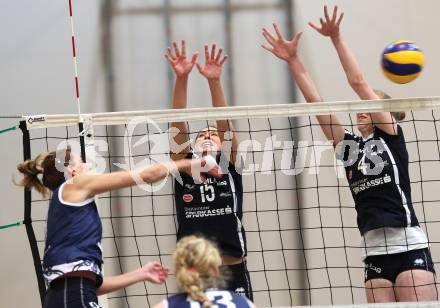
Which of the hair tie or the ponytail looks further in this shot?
the ponytail

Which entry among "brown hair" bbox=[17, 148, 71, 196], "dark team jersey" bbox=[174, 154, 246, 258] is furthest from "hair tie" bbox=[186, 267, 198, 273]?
"dark team jersey" bbox=[174, 154, 246, 258]

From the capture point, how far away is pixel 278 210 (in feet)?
16.6

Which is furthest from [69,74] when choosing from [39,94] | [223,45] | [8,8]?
[223,45]

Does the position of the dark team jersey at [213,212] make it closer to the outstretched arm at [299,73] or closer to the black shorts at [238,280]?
the black shorts at [238,280]

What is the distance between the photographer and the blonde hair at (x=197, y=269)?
2.37m

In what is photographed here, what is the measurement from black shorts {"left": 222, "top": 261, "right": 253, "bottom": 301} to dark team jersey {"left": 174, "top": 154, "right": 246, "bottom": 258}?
0.07 meters

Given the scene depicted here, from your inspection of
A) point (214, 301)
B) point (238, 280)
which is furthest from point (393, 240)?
point (214, 301)

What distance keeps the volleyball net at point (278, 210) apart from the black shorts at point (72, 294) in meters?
2.06

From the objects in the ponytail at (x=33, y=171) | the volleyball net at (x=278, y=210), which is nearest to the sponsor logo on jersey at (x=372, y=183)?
the volleyball net at (x=278, y=210)

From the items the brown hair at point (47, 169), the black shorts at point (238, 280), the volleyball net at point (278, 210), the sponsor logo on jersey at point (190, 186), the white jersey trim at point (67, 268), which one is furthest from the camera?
the volleyball net at point (278, 210)

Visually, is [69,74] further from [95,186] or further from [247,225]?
[95,186]

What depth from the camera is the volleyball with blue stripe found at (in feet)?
12.2

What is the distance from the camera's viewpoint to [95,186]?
296 cm

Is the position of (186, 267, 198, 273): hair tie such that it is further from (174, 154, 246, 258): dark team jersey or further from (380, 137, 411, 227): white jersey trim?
(380, 137, 411, 227): white jersey trim
